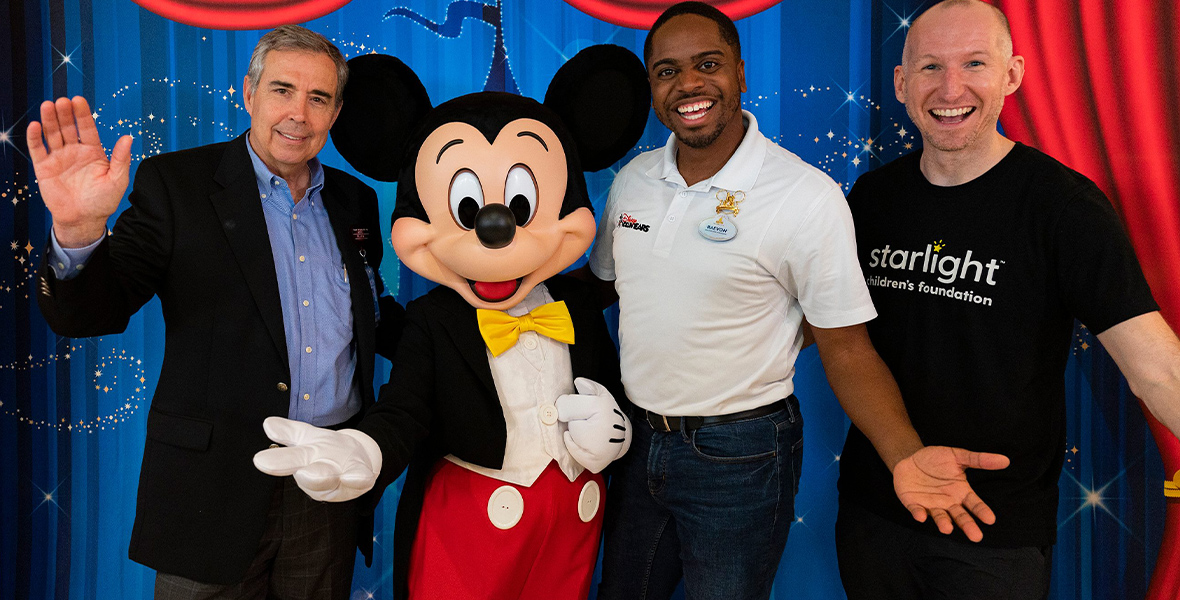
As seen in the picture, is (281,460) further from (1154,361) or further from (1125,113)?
(1125,113)

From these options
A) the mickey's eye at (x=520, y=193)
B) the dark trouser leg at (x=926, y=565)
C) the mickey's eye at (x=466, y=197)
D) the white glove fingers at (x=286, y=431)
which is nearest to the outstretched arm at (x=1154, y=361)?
the dark trouser leg at (x=926, y=565)

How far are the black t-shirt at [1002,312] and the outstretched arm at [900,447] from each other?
183 millimetres

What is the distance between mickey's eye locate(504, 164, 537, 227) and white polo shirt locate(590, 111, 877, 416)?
0.32 meters

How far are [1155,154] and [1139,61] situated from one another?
318mm

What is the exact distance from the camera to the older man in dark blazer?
200 cm

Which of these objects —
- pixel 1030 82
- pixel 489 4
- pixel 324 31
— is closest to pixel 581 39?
pixel 489 4

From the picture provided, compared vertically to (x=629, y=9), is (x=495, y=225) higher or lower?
lower

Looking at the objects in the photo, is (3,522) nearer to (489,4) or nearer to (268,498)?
(268,498)

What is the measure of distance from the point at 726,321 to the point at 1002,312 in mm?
750

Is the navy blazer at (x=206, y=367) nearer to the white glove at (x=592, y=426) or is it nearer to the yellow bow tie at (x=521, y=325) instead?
the yellow bow tie at (x=521, y=325)

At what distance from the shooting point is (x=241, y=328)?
202cm

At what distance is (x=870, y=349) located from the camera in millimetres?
2074

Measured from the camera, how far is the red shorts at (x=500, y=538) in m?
2.02

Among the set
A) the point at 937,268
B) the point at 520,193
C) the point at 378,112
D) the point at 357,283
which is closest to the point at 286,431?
the point at 357,283
